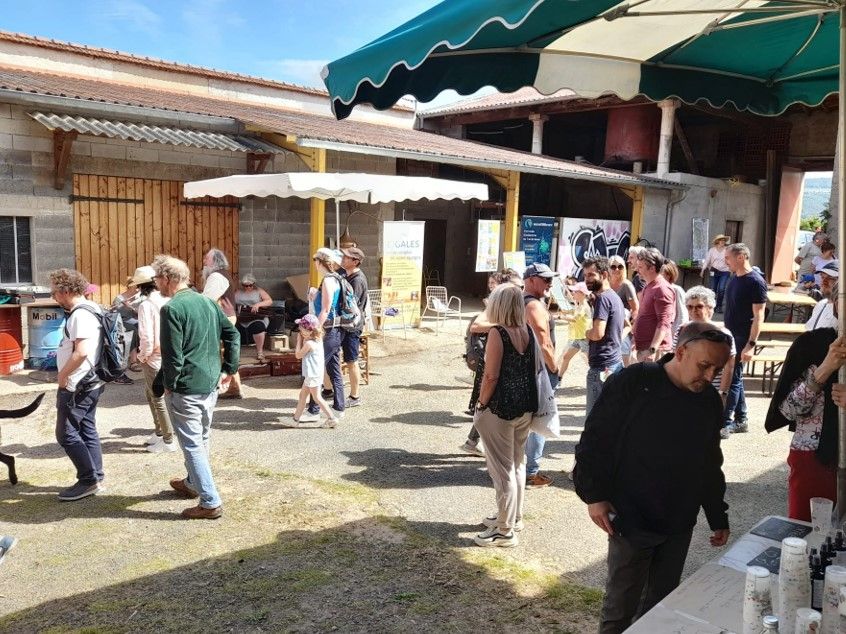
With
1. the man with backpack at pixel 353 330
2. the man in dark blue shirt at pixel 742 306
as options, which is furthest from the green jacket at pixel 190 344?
the man in dark blue shirt at pixel 742 306

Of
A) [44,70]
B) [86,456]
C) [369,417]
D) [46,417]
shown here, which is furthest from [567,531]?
[44,70]

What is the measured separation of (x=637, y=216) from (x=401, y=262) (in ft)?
25.3

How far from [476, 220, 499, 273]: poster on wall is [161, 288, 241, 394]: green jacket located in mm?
8765

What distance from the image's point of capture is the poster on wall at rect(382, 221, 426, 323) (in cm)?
1071

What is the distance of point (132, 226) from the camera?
9500 millimetres

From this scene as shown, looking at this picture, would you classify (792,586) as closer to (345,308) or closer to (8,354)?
(345,308)

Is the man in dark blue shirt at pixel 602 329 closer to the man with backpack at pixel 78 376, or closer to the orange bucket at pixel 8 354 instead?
the man with backpack at pixel 78 376

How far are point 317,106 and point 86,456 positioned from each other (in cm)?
1207

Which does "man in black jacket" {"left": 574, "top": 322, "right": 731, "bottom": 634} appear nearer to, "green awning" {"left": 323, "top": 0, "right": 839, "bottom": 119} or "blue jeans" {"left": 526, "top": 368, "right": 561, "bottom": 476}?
"green awning" {"left": 323, "top": 0, "right": 839, "bottom": 119}

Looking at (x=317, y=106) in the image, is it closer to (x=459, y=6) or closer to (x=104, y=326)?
(x=104, y=326)

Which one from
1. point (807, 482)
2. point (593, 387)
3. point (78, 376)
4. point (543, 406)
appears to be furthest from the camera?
point (593, 387)

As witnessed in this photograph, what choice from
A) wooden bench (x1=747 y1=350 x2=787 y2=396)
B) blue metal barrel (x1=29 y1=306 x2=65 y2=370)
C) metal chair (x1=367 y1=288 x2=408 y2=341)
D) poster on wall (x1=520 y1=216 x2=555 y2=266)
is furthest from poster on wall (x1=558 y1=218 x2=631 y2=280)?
blue metal barrel (x1=29 y1=306 x2=65 y2=370)

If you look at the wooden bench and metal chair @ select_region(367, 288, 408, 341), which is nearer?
the wooden bench

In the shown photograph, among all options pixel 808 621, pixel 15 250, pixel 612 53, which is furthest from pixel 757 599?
pixel 15 250
